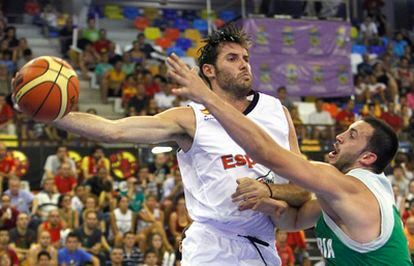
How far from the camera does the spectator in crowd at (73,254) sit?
38.5 feet

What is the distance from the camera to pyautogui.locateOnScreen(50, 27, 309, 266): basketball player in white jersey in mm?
5379

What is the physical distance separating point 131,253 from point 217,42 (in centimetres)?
711

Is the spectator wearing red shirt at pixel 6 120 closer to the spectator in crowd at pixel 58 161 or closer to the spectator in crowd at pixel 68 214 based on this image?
the spectator in crowd at pixel 58 161

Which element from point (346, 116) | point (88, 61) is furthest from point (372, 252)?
point (88, 61)

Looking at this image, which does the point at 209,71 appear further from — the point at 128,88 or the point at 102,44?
the point at 102,44

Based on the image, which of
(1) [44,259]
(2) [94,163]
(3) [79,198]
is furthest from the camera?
(2) [94,163]

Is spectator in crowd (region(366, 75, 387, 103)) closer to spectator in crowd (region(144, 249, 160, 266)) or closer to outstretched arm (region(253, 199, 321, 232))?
spectator in crowd (region(144, 249, 160, 266))

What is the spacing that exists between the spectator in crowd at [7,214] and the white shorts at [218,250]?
752 centimetres

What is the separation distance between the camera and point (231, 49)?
5715mm

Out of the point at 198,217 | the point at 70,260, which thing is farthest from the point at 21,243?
the point at 198,217

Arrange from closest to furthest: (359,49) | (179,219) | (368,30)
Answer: (179,219) → (359,49) → (368,30)

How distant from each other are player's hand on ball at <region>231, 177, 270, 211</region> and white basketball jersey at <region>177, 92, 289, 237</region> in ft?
0.71

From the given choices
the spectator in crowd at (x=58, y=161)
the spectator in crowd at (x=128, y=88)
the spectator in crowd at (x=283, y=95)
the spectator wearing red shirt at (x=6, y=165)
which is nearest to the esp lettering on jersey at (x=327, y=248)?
the spectator wearing red shirt at (x=6, y=165)

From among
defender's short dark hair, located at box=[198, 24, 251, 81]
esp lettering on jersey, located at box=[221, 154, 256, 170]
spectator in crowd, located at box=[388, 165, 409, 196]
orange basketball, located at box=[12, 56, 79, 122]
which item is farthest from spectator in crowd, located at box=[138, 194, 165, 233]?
orange basketball, located at box=[12, 56, 79, 122]
